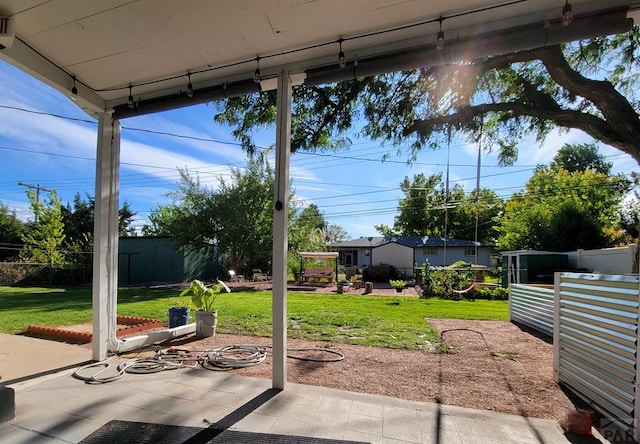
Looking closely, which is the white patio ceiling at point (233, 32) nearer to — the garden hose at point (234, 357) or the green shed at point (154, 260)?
the garden hose at point (234, 357)

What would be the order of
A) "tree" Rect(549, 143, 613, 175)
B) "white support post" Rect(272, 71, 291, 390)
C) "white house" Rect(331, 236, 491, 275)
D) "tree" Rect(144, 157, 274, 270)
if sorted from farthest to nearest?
"tree" Rect(549, 143, 613, 175) < "white house" Rect(331, 236, 491, 275) < "tree" Rect(144, 157, 274, 270) < "white support post" Rect(272, 71, 291, 390)

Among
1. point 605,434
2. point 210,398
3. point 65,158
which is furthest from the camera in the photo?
point 65,158

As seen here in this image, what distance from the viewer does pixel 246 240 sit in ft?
56.6

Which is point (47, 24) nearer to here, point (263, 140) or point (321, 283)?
point (263, 140)

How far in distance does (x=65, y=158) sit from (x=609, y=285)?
20.9m

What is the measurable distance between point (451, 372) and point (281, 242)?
2.43 metres

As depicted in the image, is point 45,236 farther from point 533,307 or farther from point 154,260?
point 533,307

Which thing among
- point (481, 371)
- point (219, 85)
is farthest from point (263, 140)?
point (481, 371)

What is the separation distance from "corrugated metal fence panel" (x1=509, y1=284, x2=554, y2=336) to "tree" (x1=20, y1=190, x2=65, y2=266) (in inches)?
694

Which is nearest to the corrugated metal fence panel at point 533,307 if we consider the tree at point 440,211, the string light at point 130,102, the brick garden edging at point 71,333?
the string light at point 130,102

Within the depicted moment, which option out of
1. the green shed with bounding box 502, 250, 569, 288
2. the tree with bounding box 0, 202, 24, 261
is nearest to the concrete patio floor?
the green shed with bounding box 502, 250, 569, 288

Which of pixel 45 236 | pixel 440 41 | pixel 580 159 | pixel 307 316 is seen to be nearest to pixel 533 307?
pixel 307 316

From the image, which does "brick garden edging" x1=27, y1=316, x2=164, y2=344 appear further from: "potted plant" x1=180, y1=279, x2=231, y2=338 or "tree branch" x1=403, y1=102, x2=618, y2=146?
"tree branch" x1=403, y1=102, x2=618, y2=146

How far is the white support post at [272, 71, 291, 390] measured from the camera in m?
3.26
